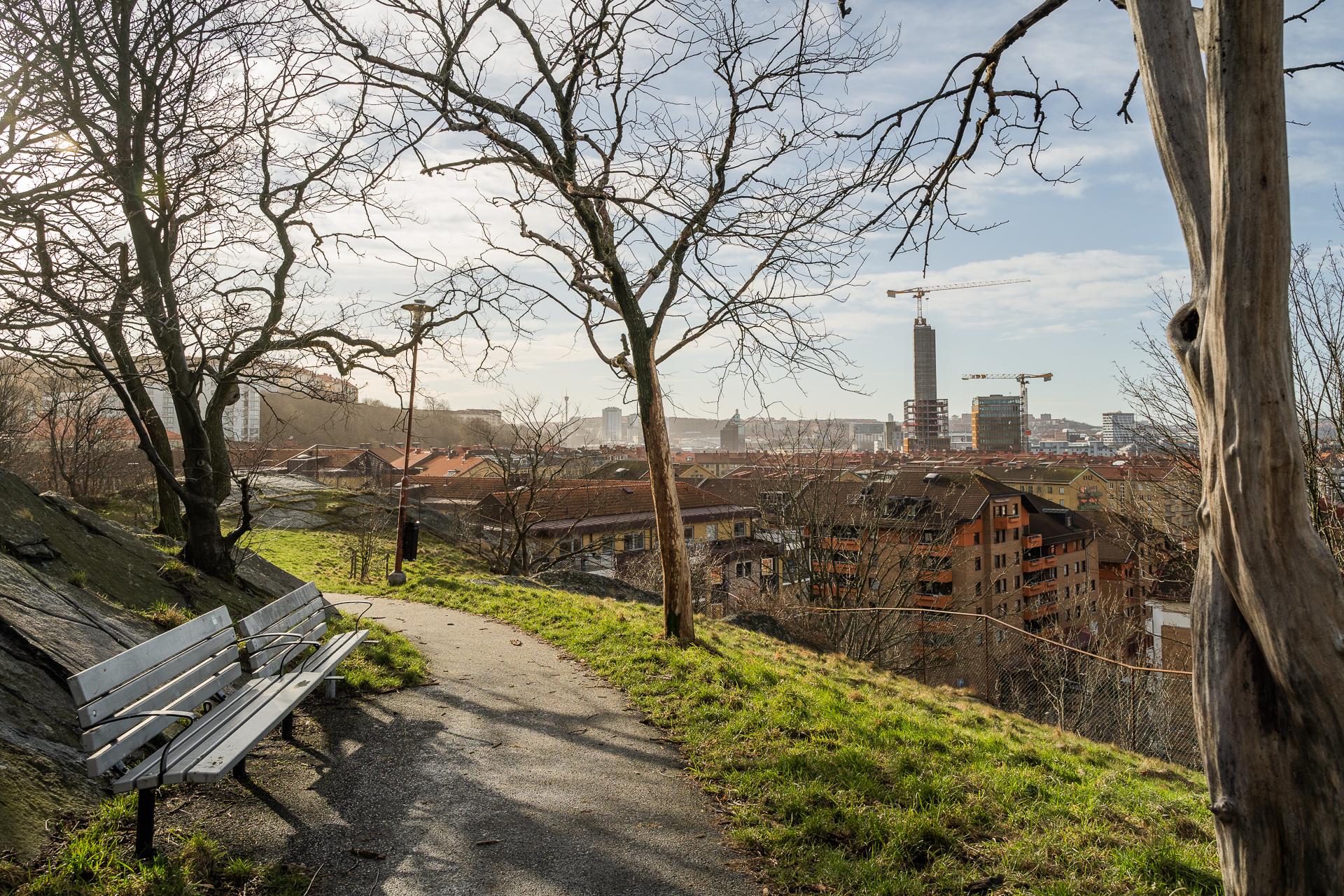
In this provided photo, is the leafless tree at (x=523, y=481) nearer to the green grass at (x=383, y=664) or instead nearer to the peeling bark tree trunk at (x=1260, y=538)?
the green grass at (x=383, y=664)

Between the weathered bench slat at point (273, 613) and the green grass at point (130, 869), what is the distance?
5.40 feet

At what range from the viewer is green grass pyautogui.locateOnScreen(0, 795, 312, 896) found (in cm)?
303

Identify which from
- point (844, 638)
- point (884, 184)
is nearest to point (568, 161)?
point (884, 184)

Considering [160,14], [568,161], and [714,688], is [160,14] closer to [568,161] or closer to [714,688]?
[568,161]

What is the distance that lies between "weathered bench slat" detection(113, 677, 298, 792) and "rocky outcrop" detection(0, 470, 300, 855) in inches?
17.1

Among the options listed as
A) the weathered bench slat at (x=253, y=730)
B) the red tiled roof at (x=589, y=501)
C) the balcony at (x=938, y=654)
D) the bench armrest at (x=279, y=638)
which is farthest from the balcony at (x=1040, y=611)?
the weathered bench slat at (x=253, y=730)

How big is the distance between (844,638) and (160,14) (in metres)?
20.0

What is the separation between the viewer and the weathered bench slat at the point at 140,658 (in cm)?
334

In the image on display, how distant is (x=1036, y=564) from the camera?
131 ft

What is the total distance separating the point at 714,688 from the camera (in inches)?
264

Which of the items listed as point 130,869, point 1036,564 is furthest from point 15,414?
point 1036,564

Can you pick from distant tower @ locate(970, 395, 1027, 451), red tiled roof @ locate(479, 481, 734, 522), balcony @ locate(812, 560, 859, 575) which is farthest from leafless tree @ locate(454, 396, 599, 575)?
distant tower @ locate(970, 395, 1027, 451)

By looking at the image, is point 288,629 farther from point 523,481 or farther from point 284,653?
point 523,481

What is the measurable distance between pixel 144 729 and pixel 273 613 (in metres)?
2.06
